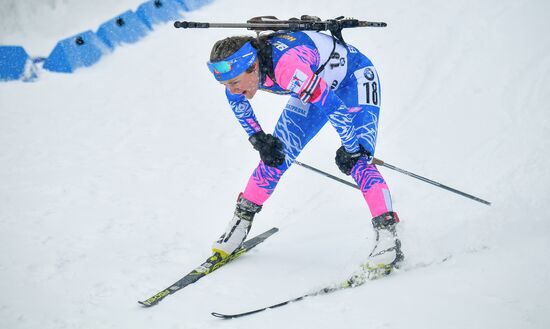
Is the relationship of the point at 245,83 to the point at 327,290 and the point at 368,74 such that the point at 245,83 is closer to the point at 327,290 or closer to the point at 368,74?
the point at 368,74

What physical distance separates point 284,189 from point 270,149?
2.16 m

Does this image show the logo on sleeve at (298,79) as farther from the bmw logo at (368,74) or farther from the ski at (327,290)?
the ski at (327,290)

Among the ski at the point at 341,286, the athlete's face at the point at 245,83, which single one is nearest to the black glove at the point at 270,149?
the athlete's face at the point at 245,83

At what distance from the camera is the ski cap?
323 centimetres

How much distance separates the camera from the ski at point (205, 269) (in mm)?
3312

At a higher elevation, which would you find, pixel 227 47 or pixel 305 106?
pixel 227 47

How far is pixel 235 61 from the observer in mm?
3230

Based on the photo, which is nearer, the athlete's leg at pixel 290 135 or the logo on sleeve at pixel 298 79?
the logo on sleeve at pixel 298 79

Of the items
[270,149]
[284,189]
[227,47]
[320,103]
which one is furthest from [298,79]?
[284,189]

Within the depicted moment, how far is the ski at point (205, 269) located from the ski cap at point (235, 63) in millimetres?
1495

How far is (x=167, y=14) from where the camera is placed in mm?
11508

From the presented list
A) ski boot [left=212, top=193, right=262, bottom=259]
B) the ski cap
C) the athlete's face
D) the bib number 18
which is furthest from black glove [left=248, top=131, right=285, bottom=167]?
the bib number 18

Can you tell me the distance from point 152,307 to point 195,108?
507 cm

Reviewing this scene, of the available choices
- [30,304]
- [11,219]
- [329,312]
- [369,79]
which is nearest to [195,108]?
[11,219]
